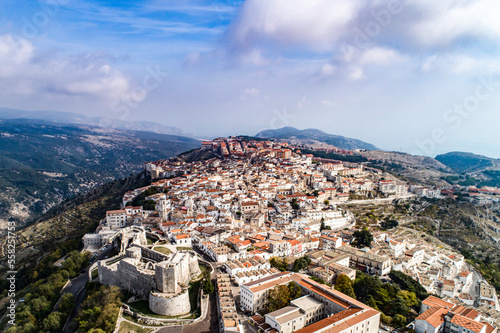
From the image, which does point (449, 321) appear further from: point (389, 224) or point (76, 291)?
point (76, 291)

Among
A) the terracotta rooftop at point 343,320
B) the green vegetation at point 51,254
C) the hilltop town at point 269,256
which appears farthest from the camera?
the green vegetation at point 51,254

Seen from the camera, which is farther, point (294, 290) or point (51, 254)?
point (51, 254)

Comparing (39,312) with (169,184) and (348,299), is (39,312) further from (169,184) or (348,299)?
(169,184)

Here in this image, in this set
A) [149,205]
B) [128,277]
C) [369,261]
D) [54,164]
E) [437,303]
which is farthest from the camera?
[54,164]

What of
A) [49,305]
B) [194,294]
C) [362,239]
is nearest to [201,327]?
[194,294]

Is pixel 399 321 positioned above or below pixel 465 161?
below

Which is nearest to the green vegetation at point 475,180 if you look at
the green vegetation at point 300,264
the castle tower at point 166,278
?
the green vegetation at point 300,264

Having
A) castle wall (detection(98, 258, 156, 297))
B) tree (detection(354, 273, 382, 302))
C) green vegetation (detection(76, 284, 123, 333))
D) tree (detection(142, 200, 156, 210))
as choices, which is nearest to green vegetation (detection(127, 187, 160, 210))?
tree (detection(142, 200, 156, 210))

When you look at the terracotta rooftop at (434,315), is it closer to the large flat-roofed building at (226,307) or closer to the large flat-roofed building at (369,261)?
A: the large flat-roofed building at (369,261)
